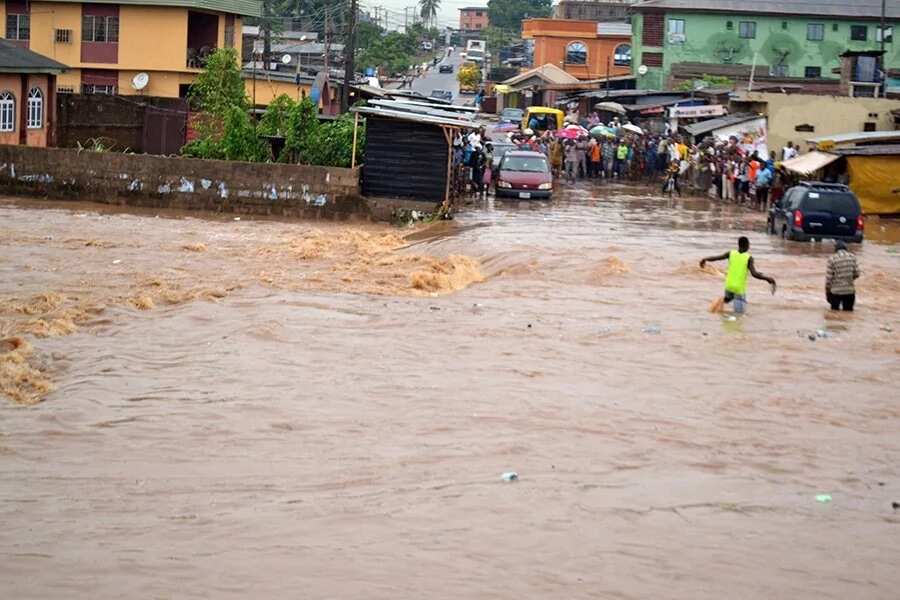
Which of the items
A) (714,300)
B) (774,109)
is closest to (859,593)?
(714,300)

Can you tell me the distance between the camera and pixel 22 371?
15.6m

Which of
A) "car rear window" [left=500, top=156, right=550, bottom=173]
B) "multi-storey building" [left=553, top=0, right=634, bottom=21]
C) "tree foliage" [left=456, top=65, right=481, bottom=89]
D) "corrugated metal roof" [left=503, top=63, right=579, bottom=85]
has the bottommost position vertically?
"car rear window" [left=500, top=156, right=550, bottom=173]

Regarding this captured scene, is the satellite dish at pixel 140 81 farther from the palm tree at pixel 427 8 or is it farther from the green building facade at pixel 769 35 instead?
the palm tree at pixel 427 8

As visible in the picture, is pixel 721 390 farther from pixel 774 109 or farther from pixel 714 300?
pixel 774 109

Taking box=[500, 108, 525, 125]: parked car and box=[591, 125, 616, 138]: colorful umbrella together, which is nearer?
box=[591, 125, 616, 138]: colorful umbrella

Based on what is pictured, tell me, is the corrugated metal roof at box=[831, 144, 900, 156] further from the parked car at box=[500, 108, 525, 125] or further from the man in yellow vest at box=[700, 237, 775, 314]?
the parked car at box=[500, 108, 525, 125]

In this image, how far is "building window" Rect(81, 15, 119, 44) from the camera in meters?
50.8

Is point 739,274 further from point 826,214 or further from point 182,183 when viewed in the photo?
point 182,183

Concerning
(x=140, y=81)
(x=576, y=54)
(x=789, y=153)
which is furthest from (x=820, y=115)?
(x=576, y=54)

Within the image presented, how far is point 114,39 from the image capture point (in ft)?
167

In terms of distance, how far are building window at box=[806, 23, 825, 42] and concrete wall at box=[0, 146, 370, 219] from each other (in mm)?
40227

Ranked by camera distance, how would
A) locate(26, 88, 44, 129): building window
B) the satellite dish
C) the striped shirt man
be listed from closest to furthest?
the striped shirt man → locate(26, 88, 44, 129): building window → the satellite dish

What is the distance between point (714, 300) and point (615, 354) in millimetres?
4250

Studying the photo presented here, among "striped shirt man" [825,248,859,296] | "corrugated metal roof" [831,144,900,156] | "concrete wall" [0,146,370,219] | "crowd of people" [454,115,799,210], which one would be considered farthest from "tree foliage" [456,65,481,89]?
"striped shirt man" [825,248,859,296]
